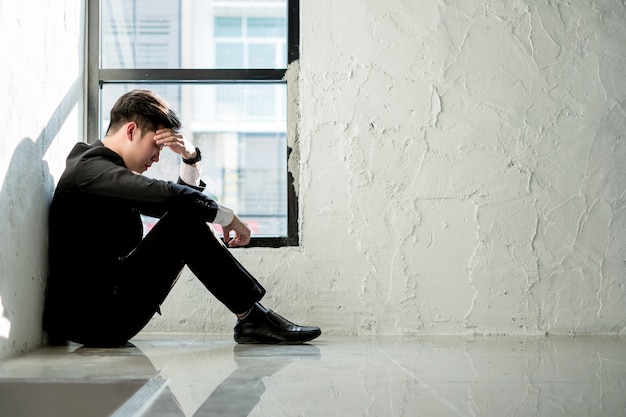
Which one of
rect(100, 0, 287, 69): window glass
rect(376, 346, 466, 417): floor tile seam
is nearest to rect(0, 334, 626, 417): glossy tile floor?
rect(376, 346, 466, 417): floor tile seam

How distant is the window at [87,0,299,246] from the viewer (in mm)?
2977

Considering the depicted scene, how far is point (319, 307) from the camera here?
2.85 metres

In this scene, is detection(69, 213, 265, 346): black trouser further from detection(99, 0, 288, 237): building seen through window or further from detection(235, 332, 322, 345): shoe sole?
detection(99, 0, 288, 237): building seen through window

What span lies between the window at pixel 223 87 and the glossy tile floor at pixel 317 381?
772 millimetres

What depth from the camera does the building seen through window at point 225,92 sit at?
298 centimetres

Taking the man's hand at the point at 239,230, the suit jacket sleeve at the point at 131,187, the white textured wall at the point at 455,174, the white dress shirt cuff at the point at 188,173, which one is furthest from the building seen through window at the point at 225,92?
the suit jacket sleeve at the point at 131,187

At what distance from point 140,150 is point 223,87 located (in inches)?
28.4

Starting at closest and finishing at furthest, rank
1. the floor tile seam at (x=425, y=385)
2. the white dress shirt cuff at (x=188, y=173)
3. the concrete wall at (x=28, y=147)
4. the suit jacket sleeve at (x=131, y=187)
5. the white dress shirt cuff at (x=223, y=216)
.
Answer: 1. the floor tile seam at (x=425, y=385)
2. the concrete wall at (x=28, y=147)
3. the suit jacket sleeve at (x=131, y=187)
4. the white dress shirt cuff at (x=223, y=216)
5. the white dress shirt cuff at (x=188, y=173)

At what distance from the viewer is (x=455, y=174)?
9.45 feet

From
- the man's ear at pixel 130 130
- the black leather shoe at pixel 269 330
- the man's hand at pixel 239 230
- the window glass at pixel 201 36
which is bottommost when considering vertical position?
the black leather shoe at pixel 269 330

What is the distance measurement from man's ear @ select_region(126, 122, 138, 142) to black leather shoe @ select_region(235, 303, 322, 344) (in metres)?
0.65

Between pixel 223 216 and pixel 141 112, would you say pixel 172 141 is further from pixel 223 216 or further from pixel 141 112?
pixel 223 216

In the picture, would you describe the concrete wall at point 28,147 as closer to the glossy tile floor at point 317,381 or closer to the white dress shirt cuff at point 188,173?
the glossy tile floor at point 317,381

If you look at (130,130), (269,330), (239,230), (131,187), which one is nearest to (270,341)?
(269,330)
